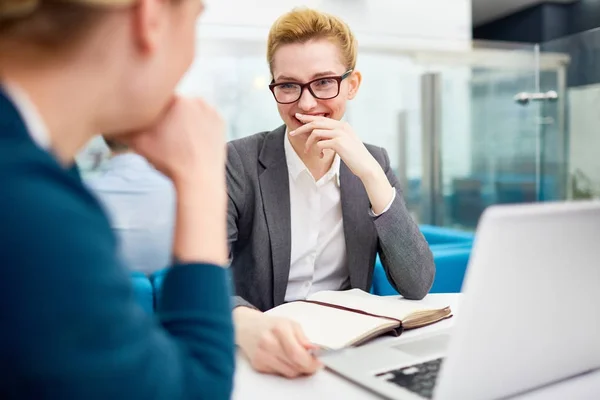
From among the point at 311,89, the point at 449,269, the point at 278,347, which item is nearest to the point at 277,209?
the point at 311,89

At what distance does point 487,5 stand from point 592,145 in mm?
3240

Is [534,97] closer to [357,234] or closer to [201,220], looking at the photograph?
[357,234]

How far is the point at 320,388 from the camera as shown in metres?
0.74

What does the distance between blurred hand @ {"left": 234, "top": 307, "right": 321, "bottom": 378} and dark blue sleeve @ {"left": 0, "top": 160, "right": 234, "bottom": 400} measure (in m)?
0.33

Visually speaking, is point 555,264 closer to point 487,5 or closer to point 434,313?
point 434,313

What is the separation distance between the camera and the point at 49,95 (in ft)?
1.53

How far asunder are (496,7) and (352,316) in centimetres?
740

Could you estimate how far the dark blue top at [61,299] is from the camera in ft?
1.25

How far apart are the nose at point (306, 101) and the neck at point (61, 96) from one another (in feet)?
3.05

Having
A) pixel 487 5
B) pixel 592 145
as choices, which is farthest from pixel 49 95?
pixel 487 5

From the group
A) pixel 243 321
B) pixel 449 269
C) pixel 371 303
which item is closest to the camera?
pixel 243 321

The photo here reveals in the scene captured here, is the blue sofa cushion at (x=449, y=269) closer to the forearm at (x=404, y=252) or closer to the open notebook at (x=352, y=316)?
the forearm at (x=404, y=252)

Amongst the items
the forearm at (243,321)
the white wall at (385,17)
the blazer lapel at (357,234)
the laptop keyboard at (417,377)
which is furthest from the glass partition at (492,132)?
the laptop keyboard at (417,377)

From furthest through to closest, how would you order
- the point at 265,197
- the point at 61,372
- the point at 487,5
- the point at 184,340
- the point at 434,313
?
the point at 487,5 → the point at 265,197 → the point at 434,313 → the point at 184,340 → the point at 61,372
